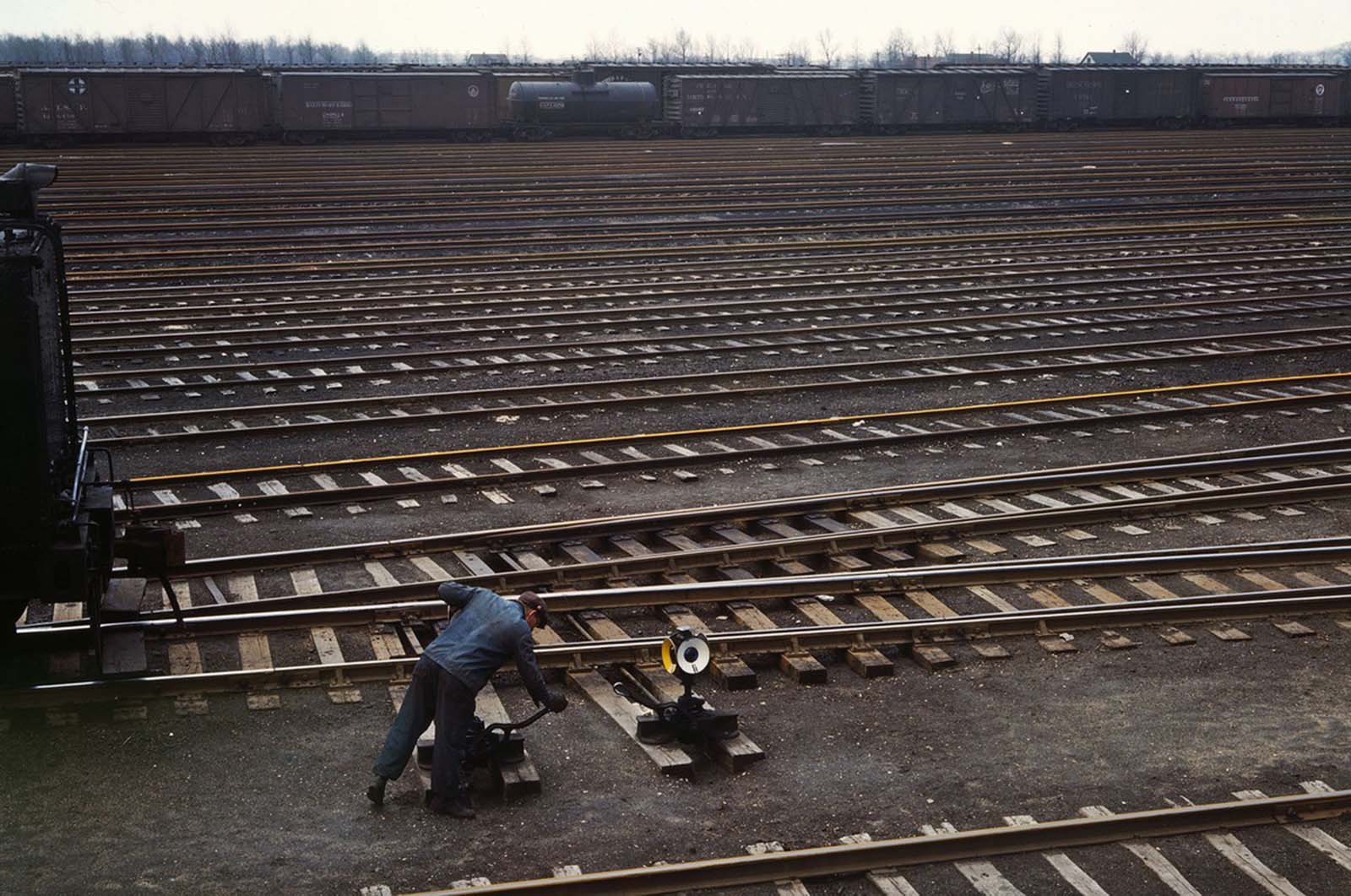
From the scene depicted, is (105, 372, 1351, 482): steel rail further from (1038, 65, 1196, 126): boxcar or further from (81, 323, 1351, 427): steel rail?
(1038, 65, 1196, 126): boxcar

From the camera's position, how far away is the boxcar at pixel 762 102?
173ft

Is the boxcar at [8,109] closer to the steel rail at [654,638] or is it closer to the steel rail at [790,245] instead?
the steel rail at [790,245]

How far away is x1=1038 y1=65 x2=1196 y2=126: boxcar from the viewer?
188 ft

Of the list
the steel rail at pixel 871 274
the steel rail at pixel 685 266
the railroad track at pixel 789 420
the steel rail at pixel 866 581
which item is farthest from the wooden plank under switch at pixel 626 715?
the steel rail at pixel 685 266

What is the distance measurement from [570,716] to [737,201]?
27.5 meters

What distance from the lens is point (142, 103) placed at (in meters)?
45.6

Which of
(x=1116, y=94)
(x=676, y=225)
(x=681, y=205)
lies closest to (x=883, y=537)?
(x=676, y=225)

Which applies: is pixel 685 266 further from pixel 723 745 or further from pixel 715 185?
pixel 723 745

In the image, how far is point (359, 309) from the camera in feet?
77.0

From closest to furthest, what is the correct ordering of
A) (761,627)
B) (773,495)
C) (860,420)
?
1. (761,627)
2. (773,495)
3. (860,420)

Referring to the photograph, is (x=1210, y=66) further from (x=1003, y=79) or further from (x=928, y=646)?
(x=928, y=646)

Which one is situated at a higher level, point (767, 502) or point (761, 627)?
point (767, 502)

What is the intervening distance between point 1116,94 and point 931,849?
55.6 metres

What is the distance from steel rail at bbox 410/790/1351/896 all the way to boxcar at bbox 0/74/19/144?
139ft
